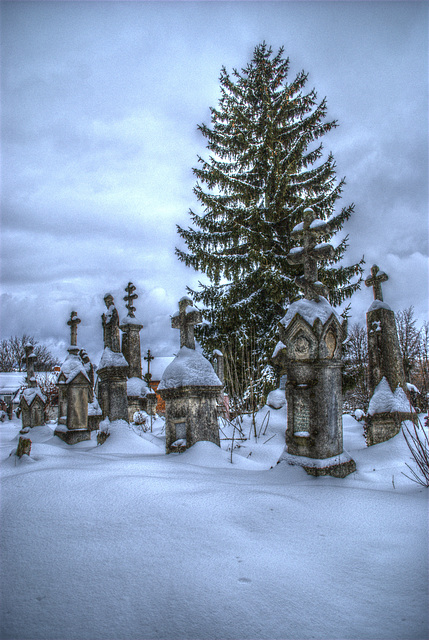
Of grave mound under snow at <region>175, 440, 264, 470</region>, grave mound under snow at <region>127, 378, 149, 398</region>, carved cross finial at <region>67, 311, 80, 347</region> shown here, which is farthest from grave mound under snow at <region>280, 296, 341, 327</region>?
grave mound under snow at <region>127, 378, 149, 398</region>

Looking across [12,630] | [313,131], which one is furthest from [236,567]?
[313,131]

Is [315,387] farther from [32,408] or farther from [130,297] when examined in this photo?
[32,408]

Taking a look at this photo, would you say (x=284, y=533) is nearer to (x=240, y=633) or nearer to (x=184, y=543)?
(x=184, y=543)

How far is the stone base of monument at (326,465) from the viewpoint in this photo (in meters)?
3.57

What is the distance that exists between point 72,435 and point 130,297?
3736mm

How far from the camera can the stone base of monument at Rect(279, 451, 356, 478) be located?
357cm

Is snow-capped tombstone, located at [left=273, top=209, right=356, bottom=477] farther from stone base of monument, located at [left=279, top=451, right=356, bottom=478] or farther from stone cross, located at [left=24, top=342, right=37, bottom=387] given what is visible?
stone cross, located at [left=24, top=342, right=37, bottom=387]

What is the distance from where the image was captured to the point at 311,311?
3930mm

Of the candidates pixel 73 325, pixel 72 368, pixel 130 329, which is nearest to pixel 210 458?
pixel 72 368

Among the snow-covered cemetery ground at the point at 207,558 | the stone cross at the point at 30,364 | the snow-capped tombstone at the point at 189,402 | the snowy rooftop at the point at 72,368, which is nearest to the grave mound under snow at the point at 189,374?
the snow-capped tombstone at the point at 189,402

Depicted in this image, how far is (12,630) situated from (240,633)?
2.66 feet

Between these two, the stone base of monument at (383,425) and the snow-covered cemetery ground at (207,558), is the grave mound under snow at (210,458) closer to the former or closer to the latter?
the snow-covered cemetery ground at (207,558)

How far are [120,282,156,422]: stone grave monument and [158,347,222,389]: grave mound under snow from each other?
4330 millimetres

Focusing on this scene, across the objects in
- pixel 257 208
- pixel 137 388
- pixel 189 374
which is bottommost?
pixel 137 388
